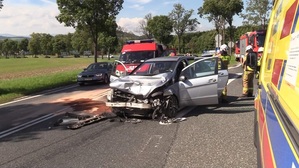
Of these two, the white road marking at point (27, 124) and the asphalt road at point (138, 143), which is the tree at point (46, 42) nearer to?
the white road marking at point (27, 124)

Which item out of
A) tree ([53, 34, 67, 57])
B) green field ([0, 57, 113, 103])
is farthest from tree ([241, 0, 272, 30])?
tree ([53, 34, 67, 57])

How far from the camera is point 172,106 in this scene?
8.17 meters

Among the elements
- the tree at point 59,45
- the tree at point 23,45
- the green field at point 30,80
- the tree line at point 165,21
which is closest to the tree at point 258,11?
the tree line at point 165,21

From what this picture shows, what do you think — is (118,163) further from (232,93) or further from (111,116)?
(232,93)

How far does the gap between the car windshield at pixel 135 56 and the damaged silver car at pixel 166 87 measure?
22.0 feet

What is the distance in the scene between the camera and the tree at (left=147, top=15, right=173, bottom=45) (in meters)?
75.1

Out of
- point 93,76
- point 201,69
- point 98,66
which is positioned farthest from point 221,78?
point 98,66

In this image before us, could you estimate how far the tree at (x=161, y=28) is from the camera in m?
75.1

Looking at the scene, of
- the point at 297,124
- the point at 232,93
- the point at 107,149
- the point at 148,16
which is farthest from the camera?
the point at 148,16

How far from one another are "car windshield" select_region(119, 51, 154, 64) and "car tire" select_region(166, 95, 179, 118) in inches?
324

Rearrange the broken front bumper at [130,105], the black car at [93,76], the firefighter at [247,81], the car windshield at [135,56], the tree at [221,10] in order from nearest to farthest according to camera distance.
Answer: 1. the broken front bumper at [130,105]
2. the firefighter at [247,81]
3. the car windshield at [135,56]
4. the black car at [93,76]
5. the tree at [221,10]

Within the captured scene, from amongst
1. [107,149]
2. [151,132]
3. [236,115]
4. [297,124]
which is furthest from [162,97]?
[297,124]

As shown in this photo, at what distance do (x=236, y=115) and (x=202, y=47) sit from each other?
3744 inches

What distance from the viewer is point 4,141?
6820 mm
